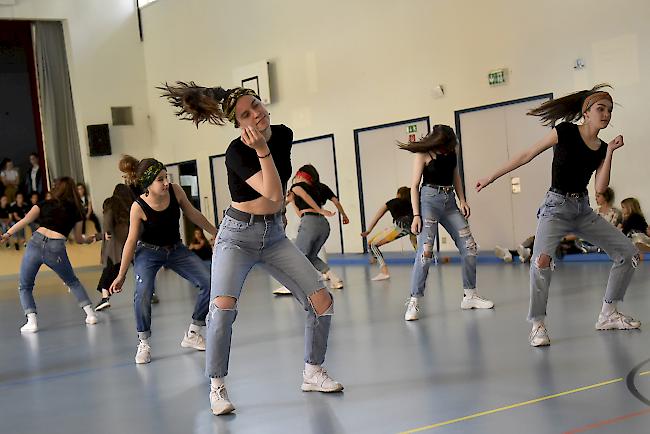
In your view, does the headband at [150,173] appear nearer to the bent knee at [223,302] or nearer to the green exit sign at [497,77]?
the bent knee at [223,302]

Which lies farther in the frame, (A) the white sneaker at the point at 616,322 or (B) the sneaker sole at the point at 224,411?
(A) the white sneaker at the point at 616,322

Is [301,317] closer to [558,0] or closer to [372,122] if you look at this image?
[558,0]

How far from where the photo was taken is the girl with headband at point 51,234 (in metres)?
9.02

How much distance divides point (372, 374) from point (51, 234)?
190 inches

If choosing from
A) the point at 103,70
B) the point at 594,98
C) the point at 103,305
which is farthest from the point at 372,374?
the point at 103,70

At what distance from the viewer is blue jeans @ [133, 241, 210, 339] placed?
6.78 meters

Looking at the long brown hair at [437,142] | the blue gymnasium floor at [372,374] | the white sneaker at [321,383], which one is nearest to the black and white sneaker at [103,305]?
the blue gymnasium floor at [372,374]

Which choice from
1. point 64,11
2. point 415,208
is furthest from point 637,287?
point 64,11

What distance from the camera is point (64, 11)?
824 inches

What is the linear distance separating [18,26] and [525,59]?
43.1ft

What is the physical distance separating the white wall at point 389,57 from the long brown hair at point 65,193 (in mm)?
6901

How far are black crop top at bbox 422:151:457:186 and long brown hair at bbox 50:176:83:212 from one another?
3692 millimetres

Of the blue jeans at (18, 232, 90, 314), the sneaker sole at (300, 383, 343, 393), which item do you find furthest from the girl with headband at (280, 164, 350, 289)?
the sneaker sole at (300, 383, 343, 393)

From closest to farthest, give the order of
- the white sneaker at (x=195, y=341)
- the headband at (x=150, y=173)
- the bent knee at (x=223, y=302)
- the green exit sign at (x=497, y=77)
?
the bent knee at (x=223, y=302) < the headband at (x=150, y=173) < the white sneaker at (x=195, y=341) < the green exit sign at (x=497, y=77)
